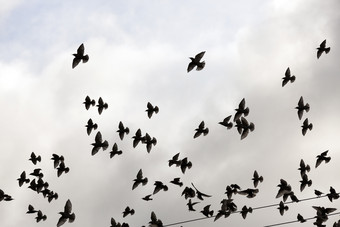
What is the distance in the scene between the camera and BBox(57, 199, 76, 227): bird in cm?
2792

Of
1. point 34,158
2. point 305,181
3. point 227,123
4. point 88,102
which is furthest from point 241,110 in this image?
point 34,158

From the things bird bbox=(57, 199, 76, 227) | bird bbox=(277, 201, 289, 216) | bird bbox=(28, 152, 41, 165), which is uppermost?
bird bbox=(28, 152, 41, 165)

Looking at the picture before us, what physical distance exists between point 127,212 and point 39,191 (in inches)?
188

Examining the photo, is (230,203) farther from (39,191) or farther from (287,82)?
(39,191)

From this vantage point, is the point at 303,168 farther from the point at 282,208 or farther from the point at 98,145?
the point at 98,145

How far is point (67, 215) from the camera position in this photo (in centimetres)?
2808

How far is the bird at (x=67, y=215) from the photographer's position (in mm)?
27925

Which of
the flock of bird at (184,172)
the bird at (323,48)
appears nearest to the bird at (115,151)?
the flock of bird at (184,172)

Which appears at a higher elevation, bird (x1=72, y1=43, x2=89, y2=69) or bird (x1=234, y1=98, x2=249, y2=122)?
bird (x1=72, y1=43, x2=89, y2=69)

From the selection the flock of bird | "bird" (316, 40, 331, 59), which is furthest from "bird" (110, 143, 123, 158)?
"bird" (316, 40, 331, 59)

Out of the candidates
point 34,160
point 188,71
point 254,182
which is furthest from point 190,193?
point 34,160

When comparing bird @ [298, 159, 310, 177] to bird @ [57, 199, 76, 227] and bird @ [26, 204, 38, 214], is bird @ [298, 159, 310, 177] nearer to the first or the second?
bird @ [57, 199, 76, 227]

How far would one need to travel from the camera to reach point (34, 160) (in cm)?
3250

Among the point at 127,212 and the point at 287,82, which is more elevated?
the point at 287,82
